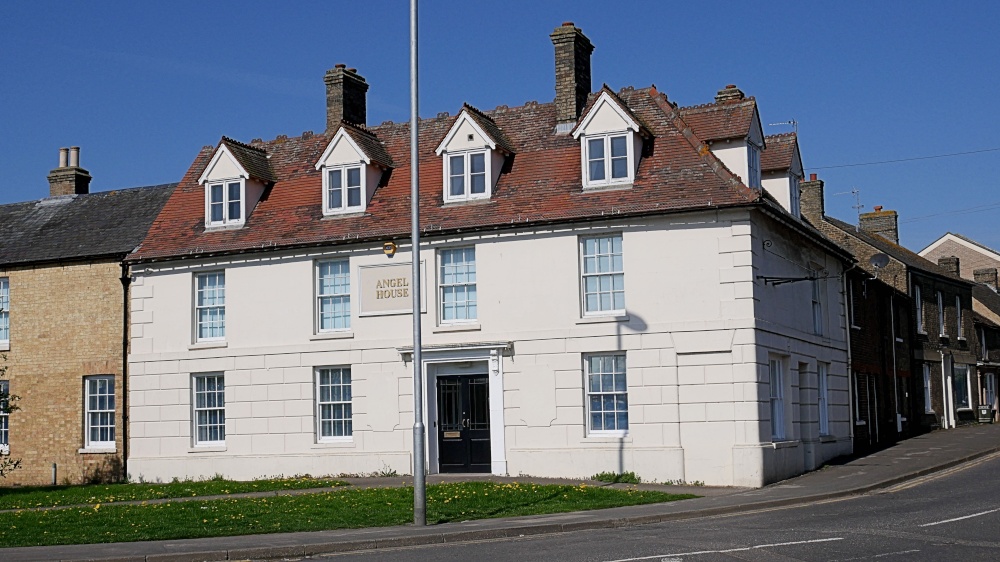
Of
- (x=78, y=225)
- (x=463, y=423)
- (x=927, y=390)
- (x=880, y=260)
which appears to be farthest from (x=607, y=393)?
(x=927, y=390)

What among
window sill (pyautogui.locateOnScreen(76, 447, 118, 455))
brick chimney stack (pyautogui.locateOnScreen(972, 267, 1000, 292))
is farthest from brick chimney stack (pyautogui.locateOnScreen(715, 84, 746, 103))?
brick chimney stack (pyautogui.locateOnScreen(972, 267, 1000, 292))

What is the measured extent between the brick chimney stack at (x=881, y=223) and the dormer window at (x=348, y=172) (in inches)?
1192

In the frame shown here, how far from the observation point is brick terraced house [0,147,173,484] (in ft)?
104

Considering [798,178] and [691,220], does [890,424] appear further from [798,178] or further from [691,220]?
[691,220]

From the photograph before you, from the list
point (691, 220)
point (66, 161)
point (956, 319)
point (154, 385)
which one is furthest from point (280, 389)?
point (956, 319)

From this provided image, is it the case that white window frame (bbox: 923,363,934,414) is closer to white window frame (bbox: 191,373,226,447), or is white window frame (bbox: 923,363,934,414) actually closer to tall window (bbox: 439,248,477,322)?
tall window (bbox: 439,248,477,322)

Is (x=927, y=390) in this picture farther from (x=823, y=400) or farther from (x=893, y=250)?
(x=823, y=400)

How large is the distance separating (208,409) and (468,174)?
9.29 meters

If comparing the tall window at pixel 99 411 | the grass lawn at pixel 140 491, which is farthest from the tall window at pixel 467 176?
the tall window at pixel 99 411

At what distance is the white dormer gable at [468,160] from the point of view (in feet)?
91.5

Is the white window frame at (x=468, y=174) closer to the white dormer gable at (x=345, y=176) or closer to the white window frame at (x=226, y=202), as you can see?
the white dormer gable at (x=345, y=176)

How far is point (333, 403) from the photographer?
28688 millimetres

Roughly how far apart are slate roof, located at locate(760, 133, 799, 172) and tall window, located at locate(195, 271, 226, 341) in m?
14.7

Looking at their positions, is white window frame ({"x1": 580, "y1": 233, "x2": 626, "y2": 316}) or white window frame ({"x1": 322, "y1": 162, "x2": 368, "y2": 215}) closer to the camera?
white window frame ({"x1": 580, "y1": 233, "x2": 626, "y2": 316})
